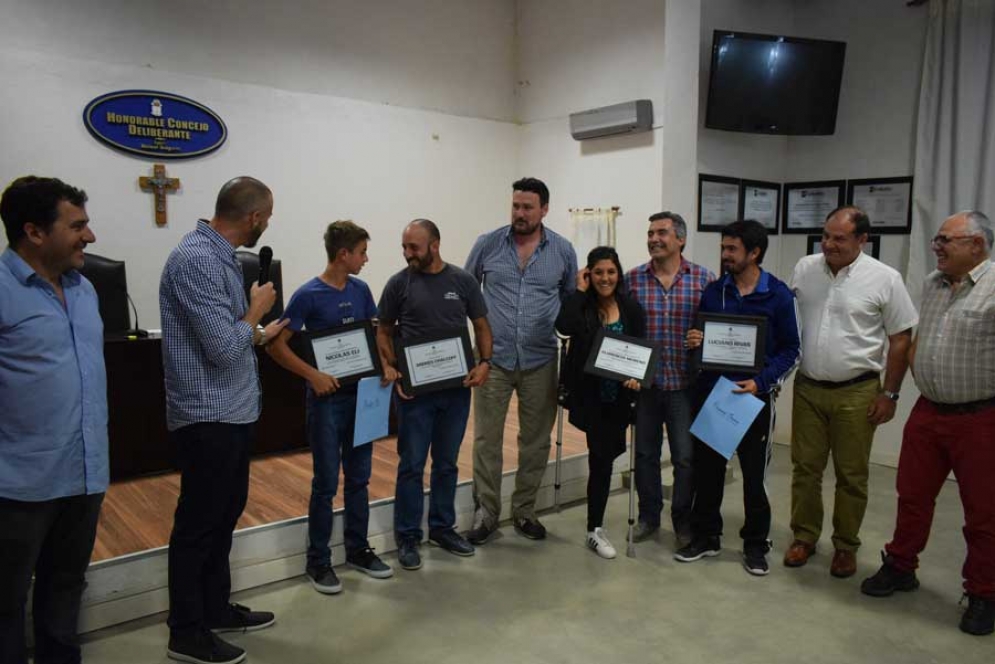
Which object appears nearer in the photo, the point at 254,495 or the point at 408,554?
the point at 408,554

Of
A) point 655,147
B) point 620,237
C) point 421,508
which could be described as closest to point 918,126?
point 655,147

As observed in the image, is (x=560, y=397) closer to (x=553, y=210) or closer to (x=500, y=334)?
(x=500, y=334)

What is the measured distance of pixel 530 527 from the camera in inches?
138

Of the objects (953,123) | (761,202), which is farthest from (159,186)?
(953,123)

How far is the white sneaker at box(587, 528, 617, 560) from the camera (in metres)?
3.29

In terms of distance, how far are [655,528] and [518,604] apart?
0.98m

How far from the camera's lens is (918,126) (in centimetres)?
465

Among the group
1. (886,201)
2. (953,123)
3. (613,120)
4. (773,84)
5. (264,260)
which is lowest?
(264,260)

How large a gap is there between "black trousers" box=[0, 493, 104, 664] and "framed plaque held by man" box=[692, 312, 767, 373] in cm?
232

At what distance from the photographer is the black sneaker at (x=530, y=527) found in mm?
3496

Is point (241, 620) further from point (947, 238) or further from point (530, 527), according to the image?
point (947, 238)

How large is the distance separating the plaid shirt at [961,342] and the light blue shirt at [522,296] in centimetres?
153

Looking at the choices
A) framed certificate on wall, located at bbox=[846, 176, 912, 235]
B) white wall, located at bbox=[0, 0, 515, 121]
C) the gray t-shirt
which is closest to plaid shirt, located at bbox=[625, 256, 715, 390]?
the gray t-shirt

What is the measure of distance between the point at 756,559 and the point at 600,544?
69cm
